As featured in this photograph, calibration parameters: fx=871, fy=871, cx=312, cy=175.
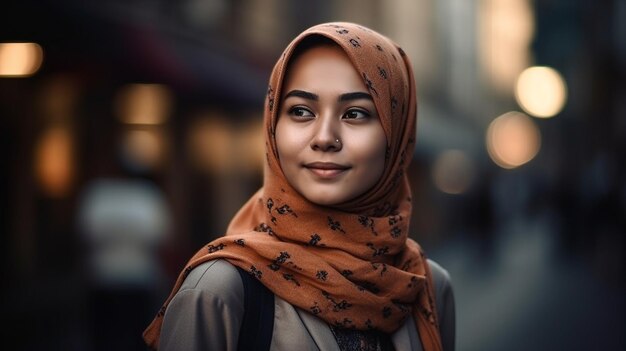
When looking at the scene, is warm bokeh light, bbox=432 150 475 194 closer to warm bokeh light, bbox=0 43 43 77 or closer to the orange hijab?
warm bokeh light, bbox=0 43 43 77

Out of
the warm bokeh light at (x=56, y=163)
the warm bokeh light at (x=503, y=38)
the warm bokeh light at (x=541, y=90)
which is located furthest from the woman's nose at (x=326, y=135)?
the warm bokeh light at (x=503, y=38)

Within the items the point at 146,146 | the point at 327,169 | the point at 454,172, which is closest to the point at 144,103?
the point at 146,146

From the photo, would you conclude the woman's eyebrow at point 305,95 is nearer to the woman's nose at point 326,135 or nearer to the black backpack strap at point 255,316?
the woman's nose at point 326,135

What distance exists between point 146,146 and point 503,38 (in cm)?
6456

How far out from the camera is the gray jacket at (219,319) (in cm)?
229

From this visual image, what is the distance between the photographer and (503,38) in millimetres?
73000

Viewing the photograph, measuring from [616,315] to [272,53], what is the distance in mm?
7868

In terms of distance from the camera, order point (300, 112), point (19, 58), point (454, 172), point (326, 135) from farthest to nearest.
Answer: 1. point (454, 172)
2. point (19, 58)
3. point (300, 112)
4. point (326, 135)

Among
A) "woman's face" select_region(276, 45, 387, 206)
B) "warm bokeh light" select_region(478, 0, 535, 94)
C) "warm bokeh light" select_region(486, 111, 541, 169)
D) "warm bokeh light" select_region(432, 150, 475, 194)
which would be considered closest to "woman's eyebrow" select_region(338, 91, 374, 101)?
"woman's face" select_region(276, 45, 387, 206)

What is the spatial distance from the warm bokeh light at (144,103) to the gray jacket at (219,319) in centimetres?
850

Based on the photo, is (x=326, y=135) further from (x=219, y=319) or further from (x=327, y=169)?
(x=219, y=319)

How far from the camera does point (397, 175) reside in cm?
265

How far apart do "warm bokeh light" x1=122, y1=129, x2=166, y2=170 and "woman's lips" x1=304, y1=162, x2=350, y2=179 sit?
8.83 meters

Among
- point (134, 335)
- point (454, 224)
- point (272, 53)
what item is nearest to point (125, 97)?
point (134, 335)
